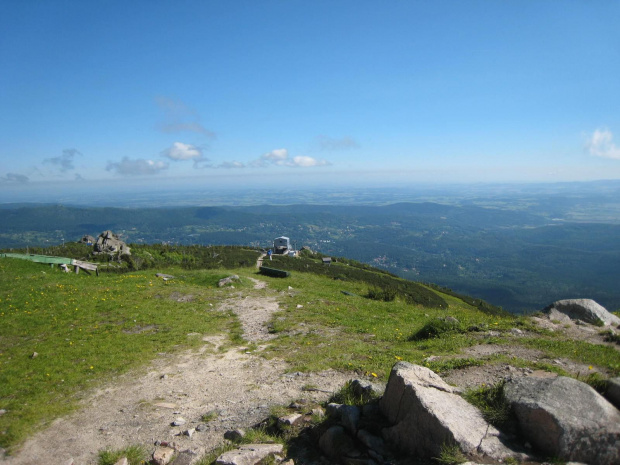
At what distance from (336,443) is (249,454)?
1.64 metres

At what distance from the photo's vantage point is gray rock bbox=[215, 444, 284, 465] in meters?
5.91

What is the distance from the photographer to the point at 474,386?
305 inches

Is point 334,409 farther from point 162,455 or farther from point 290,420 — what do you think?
point 162,455

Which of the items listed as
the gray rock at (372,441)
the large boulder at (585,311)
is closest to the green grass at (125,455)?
the gray rock at (372,441)

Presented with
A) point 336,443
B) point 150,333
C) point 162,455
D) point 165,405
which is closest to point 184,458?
point 162,455

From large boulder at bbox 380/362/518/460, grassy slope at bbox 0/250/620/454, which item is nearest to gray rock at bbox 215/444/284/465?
large boulder at bbox 380/362/518/460

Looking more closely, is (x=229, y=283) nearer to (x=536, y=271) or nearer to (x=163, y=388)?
(x=163, y=388)

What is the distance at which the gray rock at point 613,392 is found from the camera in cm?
568

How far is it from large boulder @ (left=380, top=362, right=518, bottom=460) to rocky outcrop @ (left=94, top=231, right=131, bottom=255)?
111 ft

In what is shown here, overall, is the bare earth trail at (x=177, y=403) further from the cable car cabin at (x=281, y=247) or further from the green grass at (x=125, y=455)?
the cable car cabin at (x=281, y=247)

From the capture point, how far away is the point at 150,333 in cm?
1458

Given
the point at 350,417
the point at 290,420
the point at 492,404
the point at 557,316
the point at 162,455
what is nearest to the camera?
the point at 492,404

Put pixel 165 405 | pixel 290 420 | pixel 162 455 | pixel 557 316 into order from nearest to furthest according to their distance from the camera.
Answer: pixel 162 455
pixel 290 420
pixel 165 405
pixel 557 316

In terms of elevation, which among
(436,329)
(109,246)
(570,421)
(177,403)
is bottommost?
(177,403)
